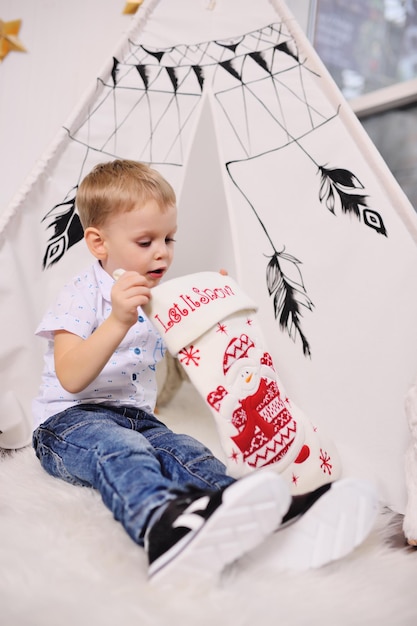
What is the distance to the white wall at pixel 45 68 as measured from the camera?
1669 mm

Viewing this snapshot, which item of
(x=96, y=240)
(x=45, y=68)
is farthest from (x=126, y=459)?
(x=45, y=68)

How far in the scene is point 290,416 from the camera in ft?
3.32

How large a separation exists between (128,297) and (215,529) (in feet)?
1.32

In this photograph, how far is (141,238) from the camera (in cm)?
106

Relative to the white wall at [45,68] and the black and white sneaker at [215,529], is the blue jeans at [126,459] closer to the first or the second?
the black and white sneaker at [215,529]

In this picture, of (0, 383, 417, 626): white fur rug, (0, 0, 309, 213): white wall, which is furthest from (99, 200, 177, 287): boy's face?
(0, 0, 309, 213): white wall

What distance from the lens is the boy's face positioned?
1045 mm

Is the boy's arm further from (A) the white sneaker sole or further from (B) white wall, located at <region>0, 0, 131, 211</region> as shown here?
(B) white wall, located at <region>0, 0, 131, 211</region>

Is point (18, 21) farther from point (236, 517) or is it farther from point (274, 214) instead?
point (236, 517)

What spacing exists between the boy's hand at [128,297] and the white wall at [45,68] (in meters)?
0.89

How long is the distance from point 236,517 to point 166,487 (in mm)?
154

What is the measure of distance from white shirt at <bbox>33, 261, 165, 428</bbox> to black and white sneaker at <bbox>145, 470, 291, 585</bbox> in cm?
41

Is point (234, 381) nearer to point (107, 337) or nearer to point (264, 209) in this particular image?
point (107, 337)

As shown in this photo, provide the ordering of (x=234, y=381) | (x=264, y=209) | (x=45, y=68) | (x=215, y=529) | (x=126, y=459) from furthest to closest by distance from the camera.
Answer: (x=45, y=68) < (x=264, y=209) < (x=234, y=381) < (x=126, y=459) < (x=215, y=529)
